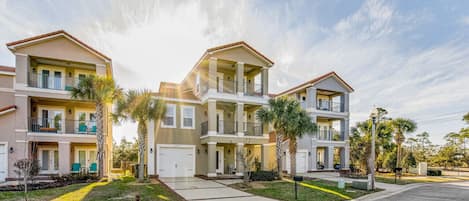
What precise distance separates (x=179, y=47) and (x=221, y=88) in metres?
6.30

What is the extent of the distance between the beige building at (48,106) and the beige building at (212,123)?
4.73 metres

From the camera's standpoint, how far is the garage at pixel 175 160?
20.1 m

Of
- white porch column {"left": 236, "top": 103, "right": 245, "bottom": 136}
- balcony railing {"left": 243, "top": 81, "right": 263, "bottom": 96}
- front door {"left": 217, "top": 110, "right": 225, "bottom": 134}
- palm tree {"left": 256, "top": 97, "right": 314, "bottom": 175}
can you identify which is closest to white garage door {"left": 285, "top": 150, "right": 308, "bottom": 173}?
palm tree {"left": 256, "top": 97, "right": 314, "bottom": 175}

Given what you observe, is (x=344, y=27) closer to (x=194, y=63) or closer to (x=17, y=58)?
(x=194, y=63)

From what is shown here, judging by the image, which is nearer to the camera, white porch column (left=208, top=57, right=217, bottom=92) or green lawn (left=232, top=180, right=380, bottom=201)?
green lawn (left=232, top=180, right=380, bottom=201)

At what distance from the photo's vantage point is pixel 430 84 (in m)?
22.6

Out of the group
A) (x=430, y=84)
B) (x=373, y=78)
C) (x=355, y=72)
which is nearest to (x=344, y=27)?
(x=355, y=72)

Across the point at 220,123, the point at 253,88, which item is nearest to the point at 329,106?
the point at 253,88

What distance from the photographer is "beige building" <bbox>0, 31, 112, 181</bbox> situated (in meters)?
17.6

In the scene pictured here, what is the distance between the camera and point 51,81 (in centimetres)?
1981

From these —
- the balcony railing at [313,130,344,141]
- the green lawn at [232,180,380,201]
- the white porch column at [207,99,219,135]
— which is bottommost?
the green lawn at [232,180,380,201]

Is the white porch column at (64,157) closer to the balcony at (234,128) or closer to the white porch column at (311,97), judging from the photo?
the balcony at (234,128)

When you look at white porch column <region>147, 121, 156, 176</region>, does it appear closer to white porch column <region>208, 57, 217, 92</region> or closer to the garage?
the garage

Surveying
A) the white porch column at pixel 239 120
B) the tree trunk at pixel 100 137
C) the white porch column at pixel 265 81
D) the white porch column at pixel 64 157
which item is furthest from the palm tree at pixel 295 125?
the white porch column at pixel 64 157
